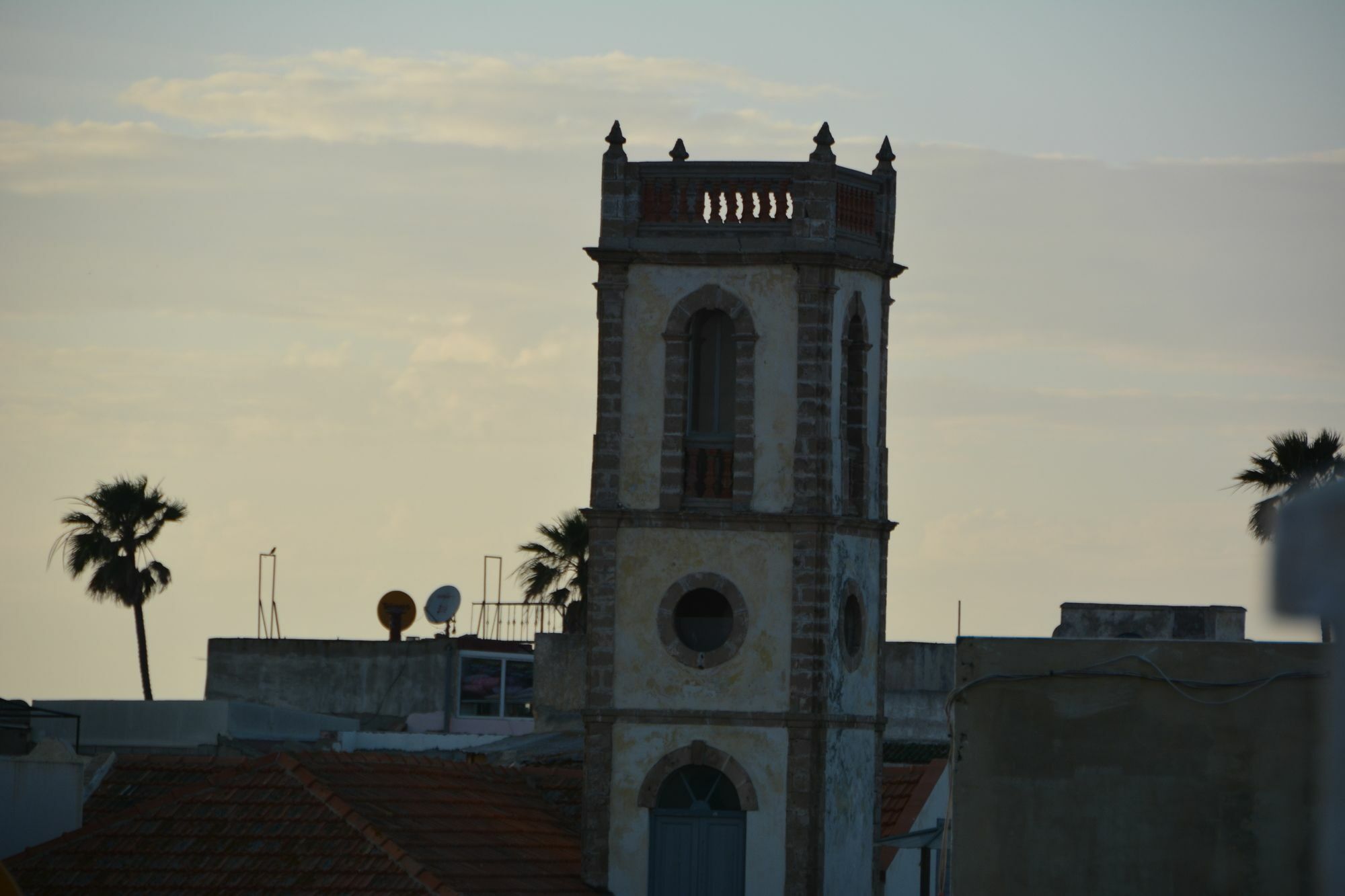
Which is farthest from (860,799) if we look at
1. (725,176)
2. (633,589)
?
(725,176)

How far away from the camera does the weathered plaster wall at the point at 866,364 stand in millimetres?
33719

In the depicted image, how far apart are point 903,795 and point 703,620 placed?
21.7 ft

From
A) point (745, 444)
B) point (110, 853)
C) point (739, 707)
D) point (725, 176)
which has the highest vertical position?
point (725, 176)

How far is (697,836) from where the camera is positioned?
33.6 meters

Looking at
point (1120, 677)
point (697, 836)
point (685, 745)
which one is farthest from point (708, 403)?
point (1120, 677)

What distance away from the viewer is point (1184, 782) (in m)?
16.3

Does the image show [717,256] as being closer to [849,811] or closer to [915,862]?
[849,811]

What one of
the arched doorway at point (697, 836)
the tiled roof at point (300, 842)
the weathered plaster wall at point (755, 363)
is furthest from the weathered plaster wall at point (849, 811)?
the weathered plaster wall at point (755, 363)

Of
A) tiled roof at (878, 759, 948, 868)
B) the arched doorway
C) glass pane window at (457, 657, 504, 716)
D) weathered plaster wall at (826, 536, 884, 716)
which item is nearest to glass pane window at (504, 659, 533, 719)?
glass pane window at (457, 657, 504, 716)

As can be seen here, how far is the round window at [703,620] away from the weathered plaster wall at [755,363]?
152 cm

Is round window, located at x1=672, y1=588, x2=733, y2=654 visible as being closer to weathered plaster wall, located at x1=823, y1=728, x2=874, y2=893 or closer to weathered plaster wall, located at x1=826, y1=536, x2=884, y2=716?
weathered plaster wall, located at x1=826, y1=536, x2=884, y2=716

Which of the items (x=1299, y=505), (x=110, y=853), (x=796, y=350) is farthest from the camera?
(x=796, y=350)

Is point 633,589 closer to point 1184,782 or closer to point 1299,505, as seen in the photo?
point 1184,782

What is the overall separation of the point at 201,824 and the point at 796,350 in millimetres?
10813
